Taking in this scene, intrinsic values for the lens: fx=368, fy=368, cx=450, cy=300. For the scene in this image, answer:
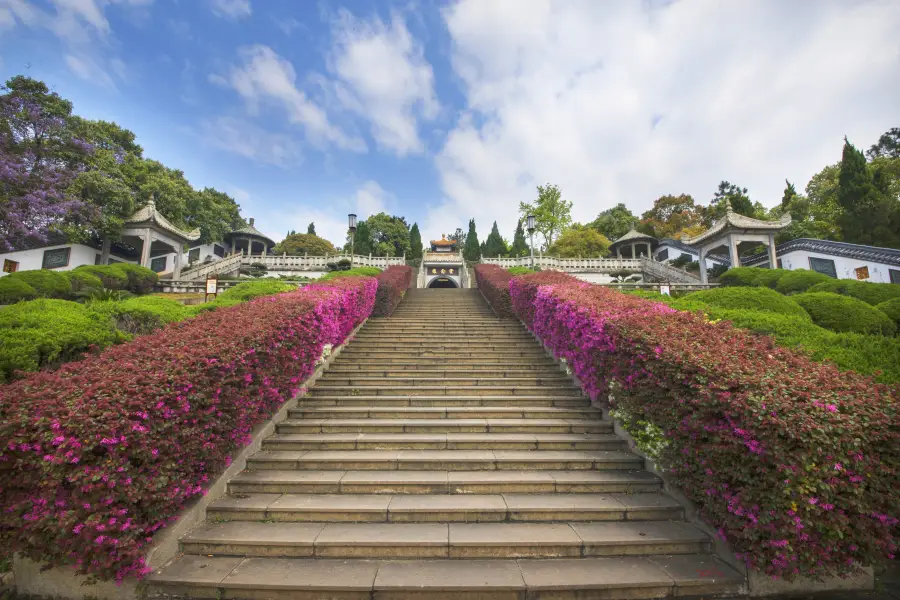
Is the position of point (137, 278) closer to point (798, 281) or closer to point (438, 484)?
point (438, 484)

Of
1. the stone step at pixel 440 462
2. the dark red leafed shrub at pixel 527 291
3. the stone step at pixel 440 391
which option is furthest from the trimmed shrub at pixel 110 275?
the dark red leafed shrub at pixel 527 291

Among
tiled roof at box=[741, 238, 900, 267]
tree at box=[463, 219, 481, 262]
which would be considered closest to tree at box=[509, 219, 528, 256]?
tree at box=[463, 219, 481, 262]

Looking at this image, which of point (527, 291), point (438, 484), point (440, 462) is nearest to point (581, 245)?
point (527, 291)

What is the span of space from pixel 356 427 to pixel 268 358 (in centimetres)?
171

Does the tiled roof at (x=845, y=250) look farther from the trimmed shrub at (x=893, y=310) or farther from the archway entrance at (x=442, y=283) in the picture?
the archway entrance at (x=442, y=283)

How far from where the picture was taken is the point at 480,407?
6.41 m

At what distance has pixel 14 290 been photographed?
997 cm

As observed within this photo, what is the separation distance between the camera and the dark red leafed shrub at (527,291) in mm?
10398

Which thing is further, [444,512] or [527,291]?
[527,291]

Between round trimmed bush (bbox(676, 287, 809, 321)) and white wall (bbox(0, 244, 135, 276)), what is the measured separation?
2516 centimetres

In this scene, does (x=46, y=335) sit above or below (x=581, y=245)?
below

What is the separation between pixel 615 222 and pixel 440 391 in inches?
1635

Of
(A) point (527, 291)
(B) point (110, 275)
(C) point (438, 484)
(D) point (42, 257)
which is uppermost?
(D) point (42, 257)

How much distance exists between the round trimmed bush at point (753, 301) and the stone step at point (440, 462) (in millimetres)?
5856
